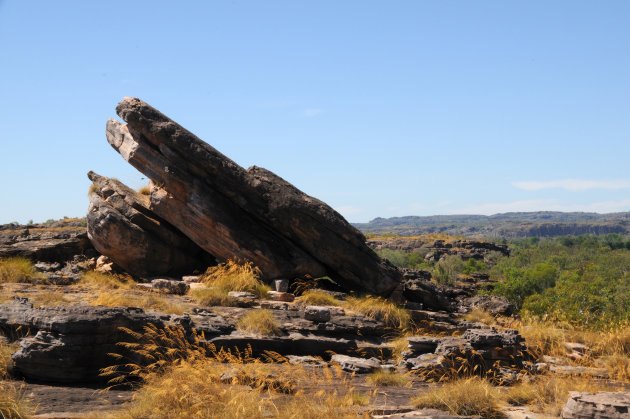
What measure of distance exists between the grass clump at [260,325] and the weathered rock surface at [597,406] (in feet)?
19.2

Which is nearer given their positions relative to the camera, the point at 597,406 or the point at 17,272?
the point at 597,406

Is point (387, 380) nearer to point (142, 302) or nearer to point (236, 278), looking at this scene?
point (142, 302)

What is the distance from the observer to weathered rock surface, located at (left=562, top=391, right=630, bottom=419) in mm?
6730

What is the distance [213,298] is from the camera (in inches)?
531

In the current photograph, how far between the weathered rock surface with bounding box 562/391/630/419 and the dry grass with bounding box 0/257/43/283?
13.7m

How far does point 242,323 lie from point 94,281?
6.09 m

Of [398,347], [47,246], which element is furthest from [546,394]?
[47,246]

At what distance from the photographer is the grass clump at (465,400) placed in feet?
25.1

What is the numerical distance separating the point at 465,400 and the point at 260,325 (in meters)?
4.82

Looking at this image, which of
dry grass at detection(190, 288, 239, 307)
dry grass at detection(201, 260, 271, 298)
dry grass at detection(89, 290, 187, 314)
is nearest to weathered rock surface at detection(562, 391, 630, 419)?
dry grass at detection(89, 290, 187, 314)

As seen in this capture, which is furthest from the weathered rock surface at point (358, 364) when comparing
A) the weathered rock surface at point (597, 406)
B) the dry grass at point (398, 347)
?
the weathered rock surface at point (597, 406)

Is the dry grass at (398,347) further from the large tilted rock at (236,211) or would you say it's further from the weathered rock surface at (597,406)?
the weathered rock surface at (597,406)

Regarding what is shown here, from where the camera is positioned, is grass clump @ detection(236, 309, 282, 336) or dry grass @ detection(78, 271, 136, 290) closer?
grass clump @ detection(236, 309, 282, 336)

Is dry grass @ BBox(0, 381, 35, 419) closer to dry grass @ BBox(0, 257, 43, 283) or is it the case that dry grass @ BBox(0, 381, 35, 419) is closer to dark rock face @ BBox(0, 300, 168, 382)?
dark rock face @ BBox(0, 300, 168, 382)
